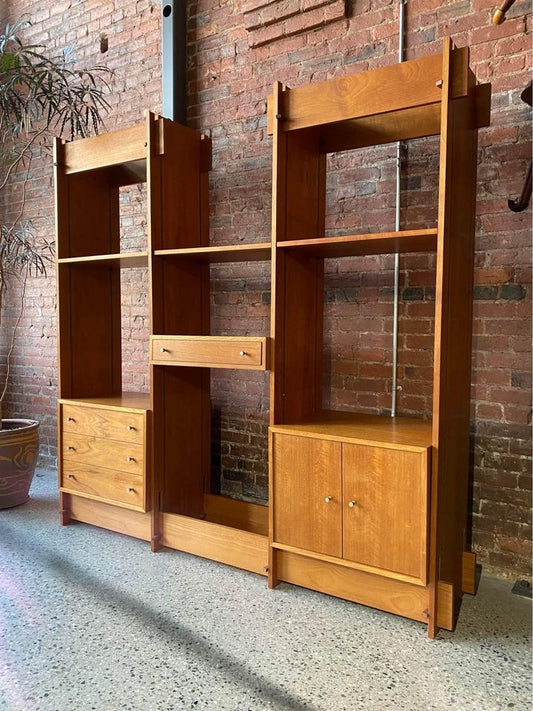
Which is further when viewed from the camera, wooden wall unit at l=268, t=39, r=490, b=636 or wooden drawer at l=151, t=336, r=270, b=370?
wooden drawer at l=151, t=336, r=270, b=370

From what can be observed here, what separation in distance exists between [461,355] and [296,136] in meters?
1.18

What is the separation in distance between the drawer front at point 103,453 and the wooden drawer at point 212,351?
0.50 metres

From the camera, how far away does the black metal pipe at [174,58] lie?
10.6ft

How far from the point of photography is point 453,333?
2113 millimetres

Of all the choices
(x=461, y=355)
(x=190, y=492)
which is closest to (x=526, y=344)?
(x=461, y=355)

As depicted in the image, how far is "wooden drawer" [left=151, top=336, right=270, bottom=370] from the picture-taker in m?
2.33

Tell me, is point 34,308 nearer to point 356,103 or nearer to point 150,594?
point 150,594

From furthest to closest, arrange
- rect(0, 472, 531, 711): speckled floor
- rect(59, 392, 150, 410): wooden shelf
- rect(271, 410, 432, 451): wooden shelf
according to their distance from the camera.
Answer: rect(59, 392, 150, 410): wooden shelf
rect(271, 410, 432, 451): wooden shelf
rect(0, 472, 531, 711): speckled floor

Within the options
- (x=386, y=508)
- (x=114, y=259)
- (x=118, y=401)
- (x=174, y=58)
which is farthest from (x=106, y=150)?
(x=386, y=508)

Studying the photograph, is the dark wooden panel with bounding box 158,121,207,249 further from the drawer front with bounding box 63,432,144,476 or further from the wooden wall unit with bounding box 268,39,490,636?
the drawer front with bounding box 63,432,144,476

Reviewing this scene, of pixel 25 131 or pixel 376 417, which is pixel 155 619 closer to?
pixel 376 417

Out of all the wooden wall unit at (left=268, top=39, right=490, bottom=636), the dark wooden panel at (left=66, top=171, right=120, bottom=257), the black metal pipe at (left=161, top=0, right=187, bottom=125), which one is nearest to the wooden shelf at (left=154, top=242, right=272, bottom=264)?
the wooden wall unit at (left=268, top=39, right=490, bottom=636)

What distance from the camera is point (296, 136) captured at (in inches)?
94.5

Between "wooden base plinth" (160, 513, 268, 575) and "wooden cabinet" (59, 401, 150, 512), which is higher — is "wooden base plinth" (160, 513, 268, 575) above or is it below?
below
